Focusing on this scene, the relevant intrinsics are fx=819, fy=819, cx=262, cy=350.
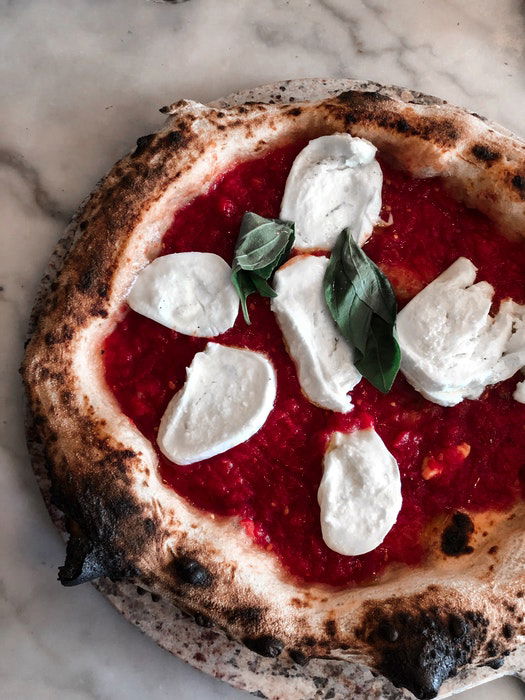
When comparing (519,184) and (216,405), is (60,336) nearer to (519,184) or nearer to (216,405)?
(216,405)

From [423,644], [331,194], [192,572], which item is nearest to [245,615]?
[192,572]

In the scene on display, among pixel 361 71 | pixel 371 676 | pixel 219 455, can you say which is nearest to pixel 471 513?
pixel 371 676

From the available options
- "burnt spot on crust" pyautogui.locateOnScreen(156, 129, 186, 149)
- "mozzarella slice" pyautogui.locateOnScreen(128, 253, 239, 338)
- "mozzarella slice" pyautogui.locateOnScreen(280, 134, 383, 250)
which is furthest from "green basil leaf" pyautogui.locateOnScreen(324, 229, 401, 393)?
"burnt spot on crust" pyautogui.locateOnScreen(156, 129, 186, 149)

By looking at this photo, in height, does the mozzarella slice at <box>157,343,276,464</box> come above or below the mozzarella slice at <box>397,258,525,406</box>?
below

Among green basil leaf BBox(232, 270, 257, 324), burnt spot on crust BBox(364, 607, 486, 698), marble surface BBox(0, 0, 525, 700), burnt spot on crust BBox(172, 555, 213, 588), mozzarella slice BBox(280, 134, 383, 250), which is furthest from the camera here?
marble surface BBox(0, 0, 525, 700)

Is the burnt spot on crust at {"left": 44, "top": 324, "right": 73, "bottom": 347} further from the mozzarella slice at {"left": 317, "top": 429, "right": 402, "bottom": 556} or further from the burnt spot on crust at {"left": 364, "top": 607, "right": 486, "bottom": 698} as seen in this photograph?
the burnt spot on crust at {"left": 364, "top": 607, "right": 486, "bottom": 698}

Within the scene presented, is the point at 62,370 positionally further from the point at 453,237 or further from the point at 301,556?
the point at 453,237
